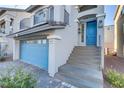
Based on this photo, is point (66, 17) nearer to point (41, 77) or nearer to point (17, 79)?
point (41, 77)

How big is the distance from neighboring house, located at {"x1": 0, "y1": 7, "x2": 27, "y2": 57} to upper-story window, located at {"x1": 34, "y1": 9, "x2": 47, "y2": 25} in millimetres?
233

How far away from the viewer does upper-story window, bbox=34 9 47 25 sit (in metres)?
2.16

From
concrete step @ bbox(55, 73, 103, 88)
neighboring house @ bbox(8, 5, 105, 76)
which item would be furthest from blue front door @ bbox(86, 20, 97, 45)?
concrete step @ bbox(55, 73, 103, 88)

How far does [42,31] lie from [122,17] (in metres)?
1.08

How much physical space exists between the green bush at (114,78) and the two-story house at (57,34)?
13 centimetres

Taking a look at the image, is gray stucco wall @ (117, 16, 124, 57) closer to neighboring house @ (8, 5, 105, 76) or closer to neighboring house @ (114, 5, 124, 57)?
neighboring house @ (114, 5, 124, 57)

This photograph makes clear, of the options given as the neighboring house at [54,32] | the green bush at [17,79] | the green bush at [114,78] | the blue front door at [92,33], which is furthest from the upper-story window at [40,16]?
the green bush at [114,78]

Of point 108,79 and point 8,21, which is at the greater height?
point 8,21

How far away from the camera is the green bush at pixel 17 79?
6.50 ft

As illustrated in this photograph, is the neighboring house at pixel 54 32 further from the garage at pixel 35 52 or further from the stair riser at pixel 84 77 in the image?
the stair riser at pixel 84 77

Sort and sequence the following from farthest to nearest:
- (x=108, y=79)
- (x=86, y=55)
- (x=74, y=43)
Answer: (x=74, y=43), (x=86, y=55), (x=108, y=79)

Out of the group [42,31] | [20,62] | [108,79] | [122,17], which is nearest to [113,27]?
[122,17]

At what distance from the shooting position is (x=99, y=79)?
1.86 metres
